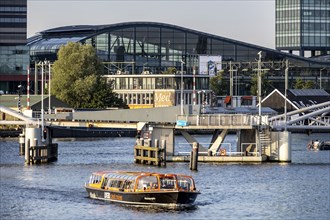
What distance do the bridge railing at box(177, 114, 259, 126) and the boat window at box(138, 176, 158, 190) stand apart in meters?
32.1

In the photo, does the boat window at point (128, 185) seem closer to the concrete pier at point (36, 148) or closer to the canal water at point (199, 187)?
the canal water at point (199, 187)

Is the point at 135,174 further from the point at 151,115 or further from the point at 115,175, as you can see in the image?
the point at 151,115

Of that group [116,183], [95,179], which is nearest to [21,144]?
[95,179]

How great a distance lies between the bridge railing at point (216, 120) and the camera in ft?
379

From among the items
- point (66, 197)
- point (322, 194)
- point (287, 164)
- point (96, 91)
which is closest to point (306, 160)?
point (287, 164)

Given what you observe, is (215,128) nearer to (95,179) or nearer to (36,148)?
(36,148)

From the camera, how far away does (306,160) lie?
12731cm

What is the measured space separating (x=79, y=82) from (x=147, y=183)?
11071 centimetres

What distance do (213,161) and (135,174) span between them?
30.4 m

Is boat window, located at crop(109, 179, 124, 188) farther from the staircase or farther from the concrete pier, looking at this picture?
the staircase

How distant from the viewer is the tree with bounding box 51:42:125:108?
19275cm

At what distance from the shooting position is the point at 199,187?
311 feet

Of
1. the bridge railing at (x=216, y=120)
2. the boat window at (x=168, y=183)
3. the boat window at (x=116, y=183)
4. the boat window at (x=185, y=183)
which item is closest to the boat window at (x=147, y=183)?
the boat window at (x=168, y=183)

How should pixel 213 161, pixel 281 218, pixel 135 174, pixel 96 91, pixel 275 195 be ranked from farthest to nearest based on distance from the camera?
1. pixel 96 91
2. pixel 213 161
3. pixel 275 195
4. pixel 135 174
5. pixel 281 218
